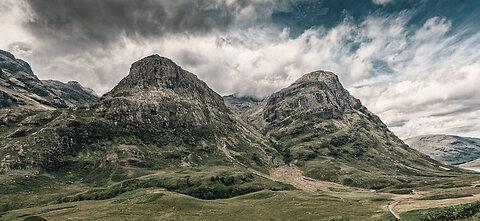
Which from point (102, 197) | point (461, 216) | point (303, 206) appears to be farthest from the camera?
point (102, 197)

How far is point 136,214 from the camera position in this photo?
302 feet

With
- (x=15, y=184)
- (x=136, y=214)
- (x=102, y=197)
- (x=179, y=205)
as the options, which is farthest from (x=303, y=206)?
(x=15, y=184)

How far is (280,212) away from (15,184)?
239 metres

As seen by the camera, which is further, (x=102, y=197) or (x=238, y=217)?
(x=102, y=197)

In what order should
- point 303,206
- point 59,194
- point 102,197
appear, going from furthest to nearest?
point 59,194, point 102,197, point 303,206

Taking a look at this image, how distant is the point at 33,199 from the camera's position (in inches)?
6801

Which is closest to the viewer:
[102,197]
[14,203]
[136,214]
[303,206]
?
[136,214]

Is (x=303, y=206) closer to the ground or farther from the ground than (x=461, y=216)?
closer to the ground

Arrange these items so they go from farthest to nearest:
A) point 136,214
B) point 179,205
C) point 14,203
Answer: point 14,203 < point 179,205 < point 136,214

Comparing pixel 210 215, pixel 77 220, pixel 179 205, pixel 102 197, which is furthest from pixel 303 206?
pixel 102 197

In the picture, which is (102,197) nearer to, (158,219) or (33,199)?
(33,199)

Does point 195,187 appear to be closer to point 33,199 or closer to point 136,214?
point 136,214

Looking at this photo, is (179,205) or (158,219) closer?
(158,219)

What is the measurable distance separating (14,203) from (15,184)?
48375mm
